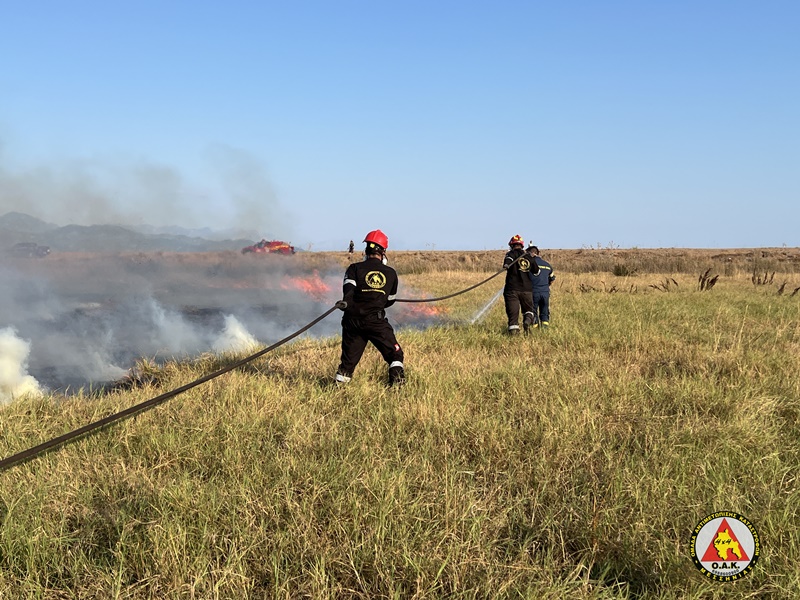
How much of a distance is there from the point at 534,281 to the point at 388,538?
7.79m

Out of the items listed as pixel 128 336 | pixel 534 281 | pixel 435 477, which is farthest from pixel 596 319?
pixel 128 336

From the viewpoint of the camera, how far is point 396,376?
553 cm

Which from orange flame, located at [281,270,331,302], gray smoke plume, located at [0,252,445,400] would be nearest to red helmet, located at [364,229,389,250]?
gray smoke plume, located at [0,252,445,400]

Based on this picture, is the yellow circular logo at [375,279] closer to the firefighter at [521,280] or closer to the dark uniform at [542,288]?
the firefighter at [521,280]

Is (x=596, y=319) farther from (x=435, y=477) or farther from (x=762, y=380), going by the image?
(x=435, y=477)

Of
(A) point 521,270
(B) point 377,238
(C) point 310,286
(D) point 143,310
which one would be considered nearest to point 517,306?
(A) point 521,270

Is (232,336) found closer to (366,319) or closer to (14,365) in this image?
(14,365)

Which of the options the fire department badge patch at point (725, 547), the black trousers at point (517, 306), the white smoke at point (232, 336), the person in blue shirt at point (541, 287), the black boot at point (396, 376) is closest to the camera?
the fire department badge patch at point (725, 547)

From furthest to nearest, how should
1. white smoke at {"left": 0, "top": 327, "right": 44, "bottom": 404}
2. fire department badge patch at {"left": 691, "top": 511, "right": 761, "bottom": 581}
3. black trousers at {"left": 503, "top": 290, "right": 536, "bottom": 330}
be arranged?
black trousers at {"left": 503, "top": 290, "right": 536, "bottom": 330} → white smoke at {"left": 0, "top": 327, "right": 44, "bottom": 404} → fire department badge patch at {"left": 691, "top": 511, "right": 761, "bottom": 581}

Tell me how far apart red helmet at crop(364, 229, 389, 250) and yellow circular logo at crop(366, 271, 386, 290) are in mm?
358

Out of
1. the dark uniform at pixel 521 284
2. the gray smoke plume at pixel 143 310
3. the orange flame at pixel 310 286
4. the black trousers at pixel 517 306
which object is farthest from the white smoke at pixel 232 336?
the orange flame at pixel 310 286

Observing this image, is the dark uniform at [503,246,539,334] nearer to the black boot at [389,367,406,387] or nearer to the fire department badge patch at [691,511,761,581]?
the black boot at [389,367,406,387]

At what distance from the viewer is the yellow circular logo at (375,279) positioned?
5570 mm

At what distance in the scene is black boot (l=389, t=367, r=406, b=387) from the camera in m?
5.50
